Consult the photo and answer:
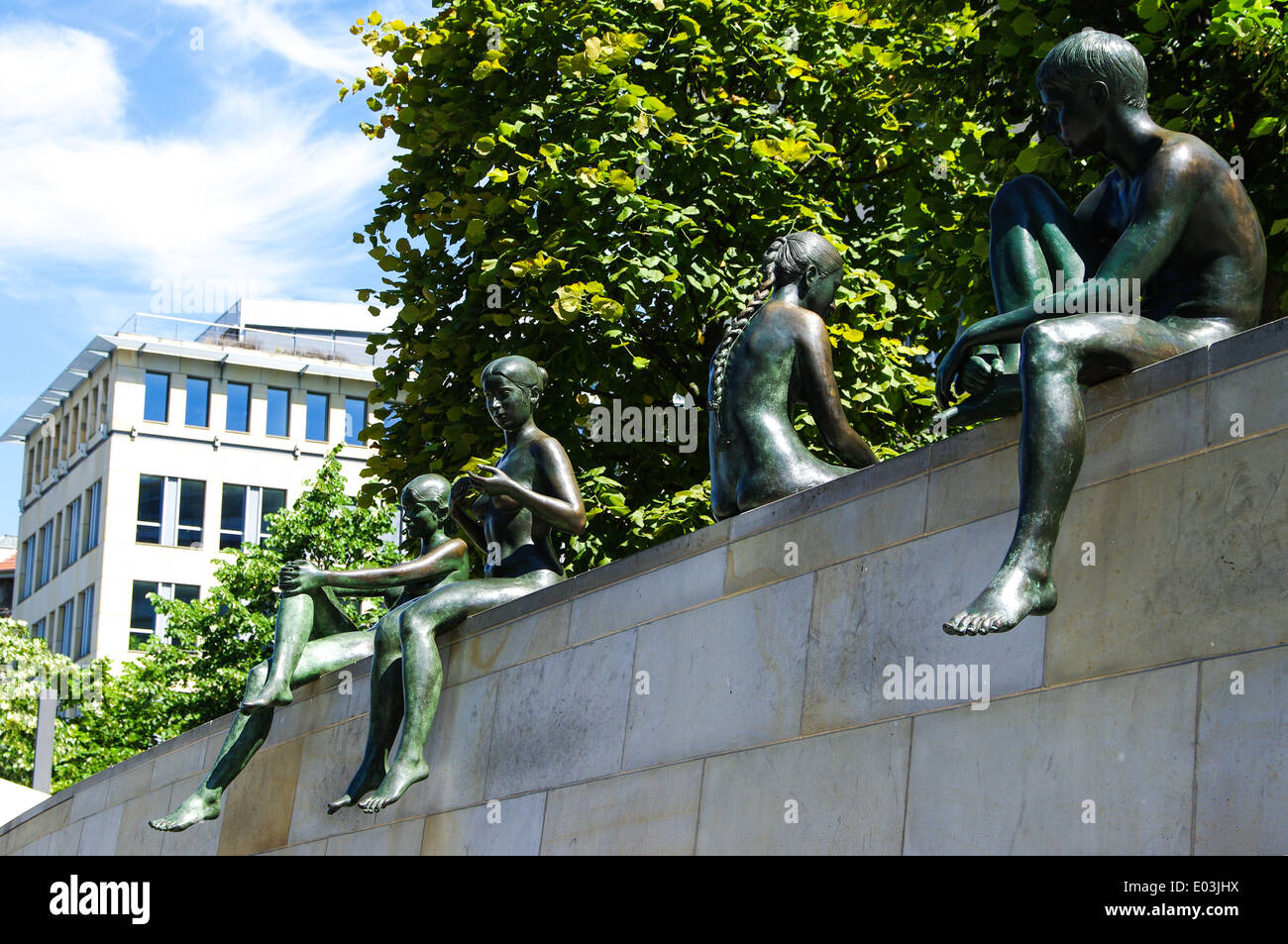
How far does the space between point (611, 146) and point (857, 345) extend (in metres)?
2.89

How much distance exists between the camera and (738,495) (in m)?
8.88

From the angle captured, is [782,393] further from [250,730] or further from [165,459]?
[165,459]

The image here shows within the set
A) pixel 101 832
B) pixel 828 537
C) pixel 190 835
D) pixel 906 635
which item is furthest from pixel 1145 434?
pixel 101 832

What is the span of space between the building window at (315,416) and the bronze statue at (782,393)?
57841 mm

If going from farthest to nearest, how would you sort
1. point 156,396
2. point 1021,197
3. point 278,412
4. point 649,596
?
point 278,412
point 156,396
point 649,596
point 1021,197

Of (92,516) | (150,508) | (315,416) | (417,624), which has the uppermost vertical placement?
(315,416)

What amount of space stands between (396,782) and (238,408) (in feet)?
186

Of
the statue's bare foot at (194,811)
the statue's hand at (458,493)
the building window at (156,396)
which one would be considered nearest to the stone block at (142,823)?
the statue's bare foot at (194,811)

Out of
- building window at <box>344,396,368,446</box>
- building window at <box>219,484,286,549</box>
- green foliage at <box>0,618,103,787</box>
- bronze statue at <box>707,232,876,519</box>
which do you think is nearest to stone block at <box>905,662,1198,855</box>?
bronze statue at <box>707,232,876,519</box>

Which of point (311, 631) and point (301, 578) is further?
point (311, 631)

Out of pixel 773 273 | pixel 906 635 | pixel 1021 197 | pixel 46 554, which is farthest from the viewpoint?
pixel 46 554

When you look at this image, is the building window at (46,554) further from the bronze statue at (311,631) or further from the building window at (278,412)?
the bronze statue at (311,631)

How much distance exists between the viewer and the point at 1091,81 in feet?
22.2
